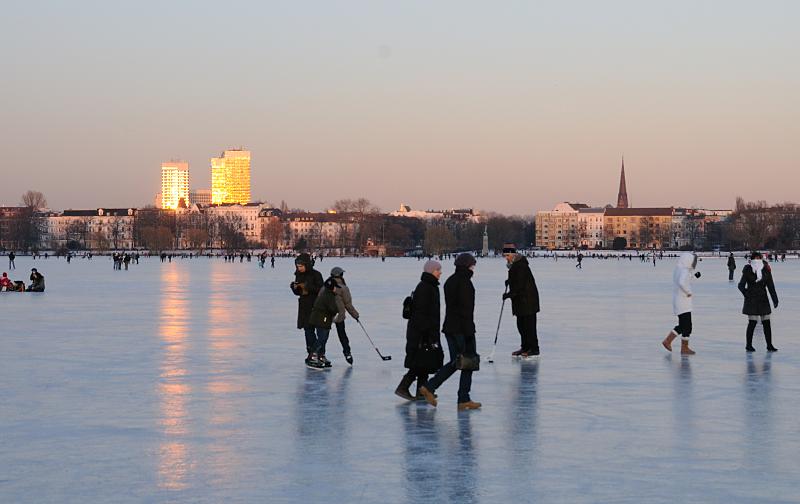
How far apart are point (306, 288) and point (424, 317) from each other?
360 centimetres

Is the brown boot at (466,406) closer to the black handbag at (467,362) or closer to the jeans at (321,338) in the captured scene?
the black handbag at (467,362)

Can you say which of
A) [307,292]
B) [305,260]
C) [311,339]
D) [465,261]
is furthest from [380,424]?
[305,260]

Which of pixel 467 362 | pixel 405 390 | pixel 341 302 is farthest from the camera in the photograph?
pixel 341 302

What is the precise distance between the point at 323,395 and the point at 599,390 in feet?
8.57

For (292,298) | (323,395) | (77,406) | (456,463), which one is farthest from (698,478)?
(292,298)

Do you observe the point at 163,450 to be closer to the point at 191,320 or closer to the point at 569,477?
the point at 569,477

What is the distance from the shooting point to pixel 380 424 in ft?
29.8

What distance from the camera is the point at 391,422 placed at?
30.2 ft

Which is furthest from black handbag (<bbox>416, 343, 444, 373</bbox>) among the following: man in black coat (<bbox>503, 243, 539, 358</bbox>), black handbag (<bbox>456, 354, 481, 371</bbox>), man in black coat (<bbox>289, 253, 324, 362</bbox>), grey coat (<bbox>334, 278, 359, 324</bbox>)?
man in black coat (<bbox>503, 243, 539, 358</bbox>)

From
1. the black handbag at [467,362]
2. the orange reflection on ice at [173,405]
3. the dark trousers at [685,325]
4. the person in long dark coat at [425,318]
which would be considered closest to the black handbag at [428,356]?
the person in long dark coat at [425,318]

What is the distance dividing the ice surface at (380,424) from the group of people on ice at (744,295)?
1.11 ft

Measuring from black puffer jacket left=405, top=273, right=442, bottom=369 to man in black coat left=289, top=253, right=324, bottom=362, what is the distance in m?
3.34

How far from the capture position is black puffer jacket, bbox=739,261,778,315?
14.5 m

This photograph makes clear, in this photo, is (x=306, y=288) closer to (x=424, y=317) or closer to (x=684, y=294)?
(x=424, y=317)
